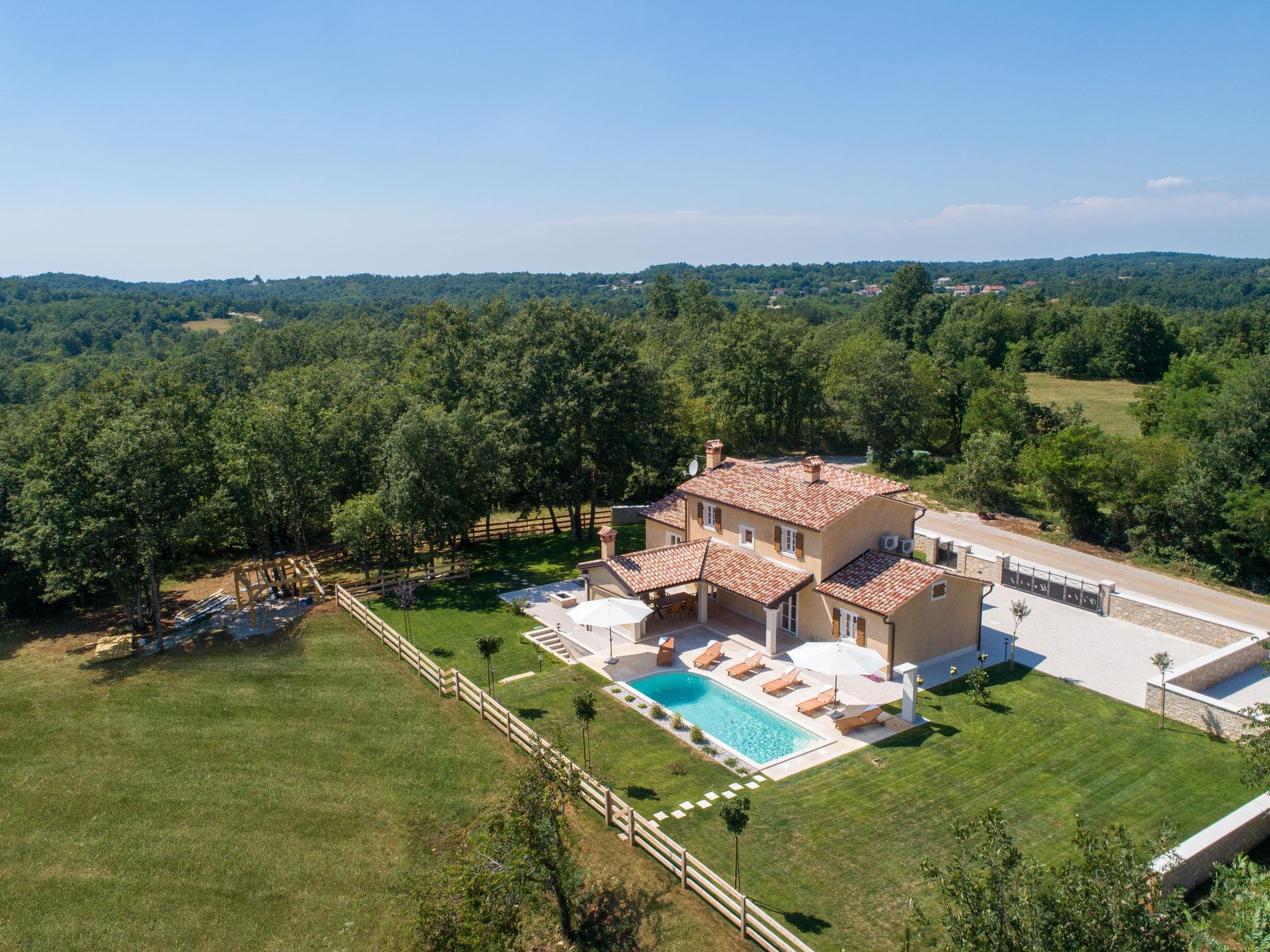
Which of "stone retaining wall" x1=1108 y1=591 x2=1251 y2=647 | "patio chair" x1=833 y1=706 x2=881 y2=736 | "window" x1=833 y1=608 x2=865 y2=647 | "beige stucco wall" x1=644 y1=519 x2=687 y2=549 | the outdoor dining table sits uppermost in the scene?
"beige stucco wall" x1=644 y1=519 x2=687 y2=549

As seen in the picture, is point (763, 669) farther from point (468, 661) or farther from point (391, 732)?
point (391, 732)

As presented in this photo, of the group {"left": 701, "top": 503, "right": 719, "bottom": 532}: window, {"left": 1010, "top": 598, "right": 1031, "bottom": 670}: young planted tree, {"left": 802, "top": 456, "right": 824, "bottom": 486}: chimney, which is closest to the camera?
{"left": 1010, "top": 598, "right": 1031, "bottom": 670}: young planted tree

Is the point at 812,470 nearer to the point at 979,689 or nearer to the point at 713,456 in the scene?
the point at 713,456

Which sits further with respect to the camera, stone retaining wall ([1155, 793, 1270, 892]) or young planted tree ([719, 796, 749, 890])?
stone retaining wall ([1155, 793, 1270, 892])

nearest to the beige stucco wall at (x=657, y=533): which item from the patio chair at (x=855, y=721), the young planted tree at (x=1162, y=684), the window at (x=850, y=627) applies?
the window at (x=850, y=627)

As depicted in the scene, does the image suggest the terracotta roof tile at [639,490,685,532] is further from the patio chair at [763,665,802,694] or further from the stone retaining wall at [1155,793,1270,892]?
the stone retaining wall at [1155,793,1270,892]

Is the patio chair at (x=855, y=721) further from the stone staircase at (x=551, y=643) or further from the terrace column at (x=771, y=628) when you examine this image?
the stone staircase at (x=551, y=643)

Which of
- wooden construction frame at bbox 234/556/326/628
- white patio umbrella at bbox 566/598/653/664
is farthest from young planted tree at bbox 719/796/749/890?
wooden construction frame at bbox 234/556/326/628
